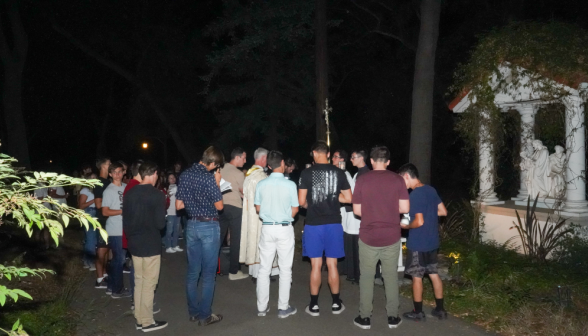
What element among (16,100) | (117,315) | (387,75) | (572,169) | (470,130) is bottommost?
(117,315)

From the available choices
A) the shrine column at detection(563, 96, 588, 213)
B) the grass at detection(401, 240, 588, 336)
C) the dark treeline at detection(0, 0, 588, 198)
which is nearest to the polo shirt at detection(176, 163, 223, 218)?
the grass at detection(401, 240, 588, 336)

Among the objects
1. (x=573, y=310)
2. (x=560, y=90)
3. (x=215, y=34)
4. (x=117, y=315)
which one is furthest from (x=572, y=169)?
(x=215, y=34)

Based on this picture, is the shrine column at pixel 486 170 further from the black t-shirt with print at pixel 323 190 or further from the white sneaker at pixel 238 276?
the white sneaker at pixel 238 276

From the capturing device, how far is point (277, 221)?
6.04 metres

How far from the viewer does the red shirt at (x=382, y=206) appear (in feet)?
18.5

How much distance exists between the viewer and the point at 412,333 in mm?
5691

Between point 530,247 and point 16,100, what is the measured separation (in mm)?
14780

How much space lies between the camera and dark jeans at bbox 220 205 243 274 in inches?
319

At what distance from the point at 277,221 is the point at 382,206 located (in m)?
1.28

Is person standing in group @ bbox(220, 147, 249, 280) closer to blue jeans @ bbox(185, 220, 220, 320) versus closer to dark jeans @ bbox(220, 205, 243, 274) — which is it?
dark jeans @ bbox(220, 205, 243, 274)

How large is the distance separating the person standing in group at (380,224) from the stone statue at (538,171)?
4.98m

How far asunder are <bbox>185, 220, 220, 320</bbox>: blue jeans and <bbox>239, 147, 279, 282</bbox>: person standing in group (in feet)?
4.88

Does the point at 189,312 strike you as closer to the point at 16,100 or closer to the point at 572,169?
the point at 572,169

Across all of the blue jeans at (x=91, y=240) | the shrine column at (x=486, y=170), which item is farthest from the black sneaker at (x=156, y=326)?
the shrine column at (x=486, y=170)
